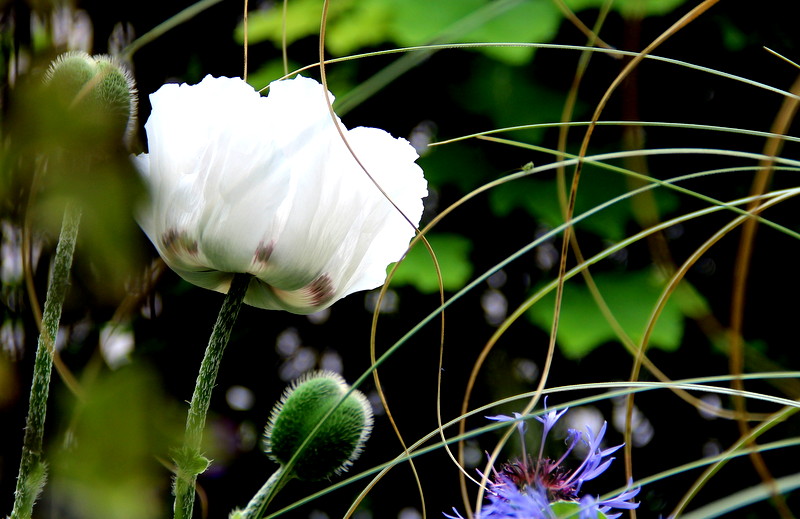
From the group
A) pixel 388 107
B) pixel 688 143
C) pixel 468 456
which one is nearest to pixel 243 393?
pixel 468 456

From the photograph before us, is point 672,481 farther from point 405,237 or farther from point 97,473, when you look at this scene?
point 97,473

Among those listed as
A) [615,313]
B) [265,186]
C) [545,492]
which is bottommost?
[615,313]

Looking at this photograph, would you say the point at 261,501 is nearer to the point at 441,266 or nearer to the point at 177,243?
the point at 177,243

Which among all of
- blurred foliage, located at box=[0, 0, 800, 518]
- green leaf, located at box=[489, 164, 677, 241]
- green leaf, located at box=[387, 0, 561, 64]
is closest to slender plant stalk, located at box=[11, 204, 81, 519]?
blurred foliage, located at box=[0, 0, 800, 518]

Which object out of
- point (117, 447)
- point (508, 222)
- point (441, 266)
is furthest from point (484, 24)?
point (117, 447)

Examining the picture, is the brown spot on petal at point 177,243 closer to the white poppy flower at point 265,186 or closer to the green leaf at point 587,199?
the white poppy flower at point 265,186

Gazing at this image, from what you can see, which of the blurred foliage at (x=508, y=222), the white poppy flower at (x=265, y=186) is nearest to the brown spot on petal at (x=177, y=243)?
the white poppy flower at (x=265, y=186)

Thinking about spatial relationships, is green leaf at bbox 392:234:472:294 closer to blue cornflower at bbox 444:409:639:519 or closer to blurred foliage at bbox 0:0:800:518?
blurred foliage at bbox 0:0:800:518
